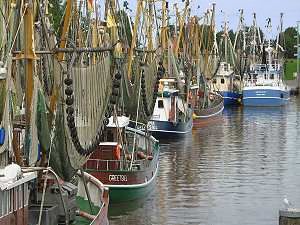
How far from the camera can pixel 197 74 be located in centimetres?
7462

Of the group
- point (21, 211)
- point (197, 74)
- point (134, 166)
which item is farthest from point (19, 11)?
point (197, 74)

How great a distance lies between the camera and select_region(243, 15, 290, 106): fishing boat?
90.1 m

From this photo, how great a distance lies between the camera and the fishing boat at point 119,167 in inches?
1199

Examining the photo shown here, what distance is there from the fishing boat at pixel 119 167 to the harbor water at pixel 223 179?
1.98ft

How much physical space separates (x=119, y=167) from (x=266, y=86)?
61.9 metres

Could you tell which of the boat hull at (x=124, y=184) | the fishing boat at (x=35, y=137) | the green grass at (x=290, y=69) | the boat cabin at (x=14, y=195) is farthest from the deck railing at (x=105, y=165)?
the green grass at (x=290, y=69)

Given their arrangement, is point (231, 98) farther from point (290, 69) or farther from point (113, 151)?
point (113, 151)

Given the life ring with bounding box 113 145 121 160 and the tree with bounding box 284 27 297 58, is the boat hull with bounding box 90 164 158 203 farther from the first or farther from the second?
the tree with bounding box 284 27 297 58

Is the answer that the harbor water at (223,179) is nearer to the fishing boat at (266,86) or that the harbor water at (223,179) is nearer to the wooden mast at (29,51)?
the wooden mast at (29,51)

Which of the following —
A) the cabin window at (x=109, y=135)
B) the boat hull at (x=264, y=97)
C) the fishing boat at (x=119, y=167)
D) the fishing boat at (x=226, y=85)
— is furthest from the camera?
the fishing boat at (x=226, y=85)

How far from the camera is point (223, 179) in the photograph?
3888 centimetres

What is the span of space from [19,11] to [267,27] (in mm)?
92900

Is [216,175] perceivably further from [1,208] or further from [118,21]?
[1,208]

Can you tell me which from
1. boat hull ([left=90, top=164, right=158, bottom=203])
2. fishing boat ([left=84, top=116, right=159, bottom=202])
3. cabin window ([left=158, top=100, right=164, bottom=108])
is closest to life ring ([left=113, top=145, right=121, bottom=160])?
fishing boat ([left=84, top=116, right=159, bottom=202])
